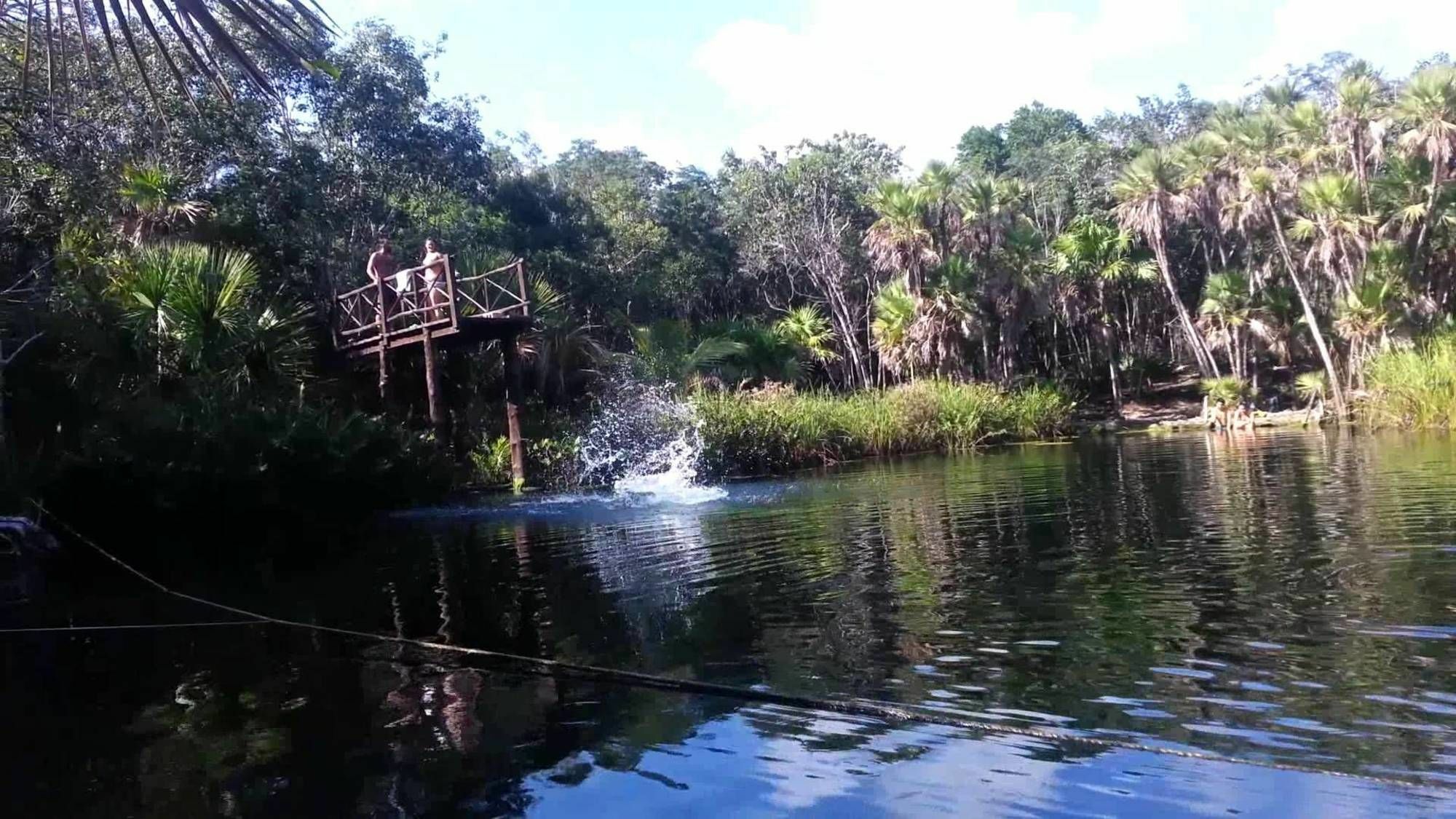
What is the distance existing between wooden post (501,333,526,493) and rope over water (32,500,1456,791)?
37.2ft

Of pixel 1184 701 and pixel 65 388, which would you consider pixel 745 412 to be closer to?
pixel 65 388

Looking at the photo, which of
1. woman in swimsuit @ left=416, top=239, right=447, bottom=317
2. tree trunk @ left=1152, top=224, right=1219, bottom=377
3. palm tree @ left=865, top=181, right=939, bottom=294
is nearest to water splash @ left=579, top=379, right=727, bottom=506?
woman in swimsuit @ left=416, top=239, right=447, bottom=317

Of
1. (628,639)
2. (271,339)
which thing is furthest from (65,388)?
(628,639)

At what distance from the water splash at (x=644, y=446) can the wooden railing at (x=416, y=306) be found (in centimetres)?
294

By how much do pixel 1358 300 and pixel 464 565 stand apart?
80.4 ft

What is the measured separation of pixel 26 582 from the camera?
1195 centimetres

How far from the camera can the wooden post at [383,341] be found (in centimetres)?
1922

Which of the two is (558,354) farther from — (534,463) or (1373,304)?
(1373,304)

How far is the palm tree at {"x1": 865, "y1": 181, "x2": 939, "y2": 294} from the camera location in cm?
3209

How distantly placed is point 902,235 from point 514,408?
52.2 feet

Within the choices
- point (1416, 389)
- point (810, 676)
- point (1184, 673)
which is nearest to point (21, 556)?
point (810, 676)

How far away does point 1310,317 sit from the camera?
29719 millimetres

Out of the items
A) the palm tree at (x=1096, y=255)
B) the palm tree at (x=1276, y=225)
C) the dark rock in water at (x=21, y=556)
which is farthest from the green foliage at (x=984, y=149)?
the dark rock in water at (x=21, y=556)

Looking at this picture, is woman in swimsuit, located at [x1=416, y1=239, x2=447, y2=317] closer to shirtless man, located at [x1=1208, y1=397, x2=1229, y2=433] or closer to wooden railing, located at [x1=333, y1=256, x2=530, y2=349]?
wooden railing, located at [x1=333, y1=256, x2=530, y2=349]
